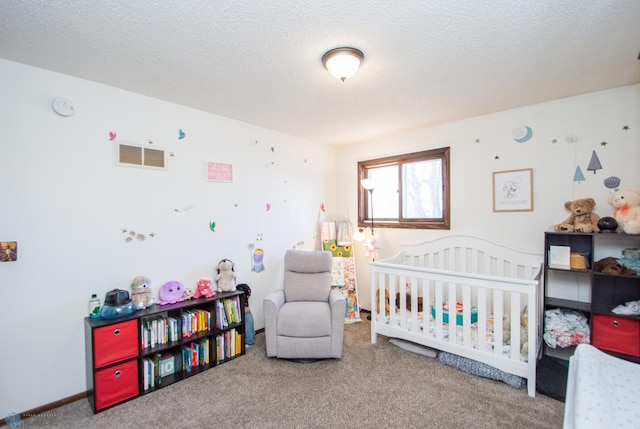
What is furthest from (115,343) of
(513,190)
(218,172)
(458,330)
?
(513,190)

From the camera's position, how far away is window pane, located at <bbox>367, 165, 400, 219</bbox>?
12.5ft

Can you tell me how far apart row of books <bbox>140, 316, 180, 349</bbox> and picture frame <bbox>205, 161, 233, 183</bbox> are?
1357mm

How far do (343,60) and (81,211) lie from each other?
2.20 meters

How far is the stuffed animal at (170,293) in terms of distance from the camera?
98.8 inches

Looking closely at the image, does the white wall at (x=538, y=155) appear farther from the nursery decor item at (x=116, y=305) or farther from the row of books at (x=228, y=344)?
the nursery decor item at (x=116, y=305)

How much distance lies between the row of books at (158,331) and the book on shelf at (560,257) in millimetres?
3200

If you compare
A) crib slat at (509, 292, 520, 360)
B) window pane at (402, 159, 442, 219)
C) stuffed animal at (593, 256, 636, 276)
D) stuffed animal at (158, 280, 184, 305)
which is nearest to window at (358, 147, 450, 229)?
window pane at (402, 159, 442, 219)

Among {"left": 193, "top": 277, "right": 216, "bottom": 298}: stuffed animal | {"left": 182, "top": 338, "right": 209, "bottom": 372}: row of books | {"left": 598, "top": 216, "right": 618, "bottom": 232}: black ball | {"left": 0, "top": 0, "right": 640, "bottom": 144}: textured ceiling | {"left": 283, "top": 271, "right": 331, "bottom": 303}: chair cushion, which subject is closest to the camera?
{"left": 0, "top": 0, "right": 640, "bottom": 144}: textured ceiling

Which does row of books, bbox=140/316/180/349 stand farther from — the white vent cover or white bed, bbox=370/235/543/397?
white bed, bbox=370/235/543/397

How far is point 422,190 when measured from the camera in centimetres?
355

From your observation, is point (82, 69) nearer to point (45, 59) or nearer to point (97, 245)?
point (45, 59)

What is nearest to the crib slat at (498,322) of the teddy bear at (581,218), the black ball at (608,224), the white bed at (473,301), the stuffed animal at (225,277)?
the white bed at (473,301)

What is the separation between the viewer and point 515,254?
279 cm

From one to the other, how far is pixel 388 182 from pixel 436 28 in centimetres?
239
